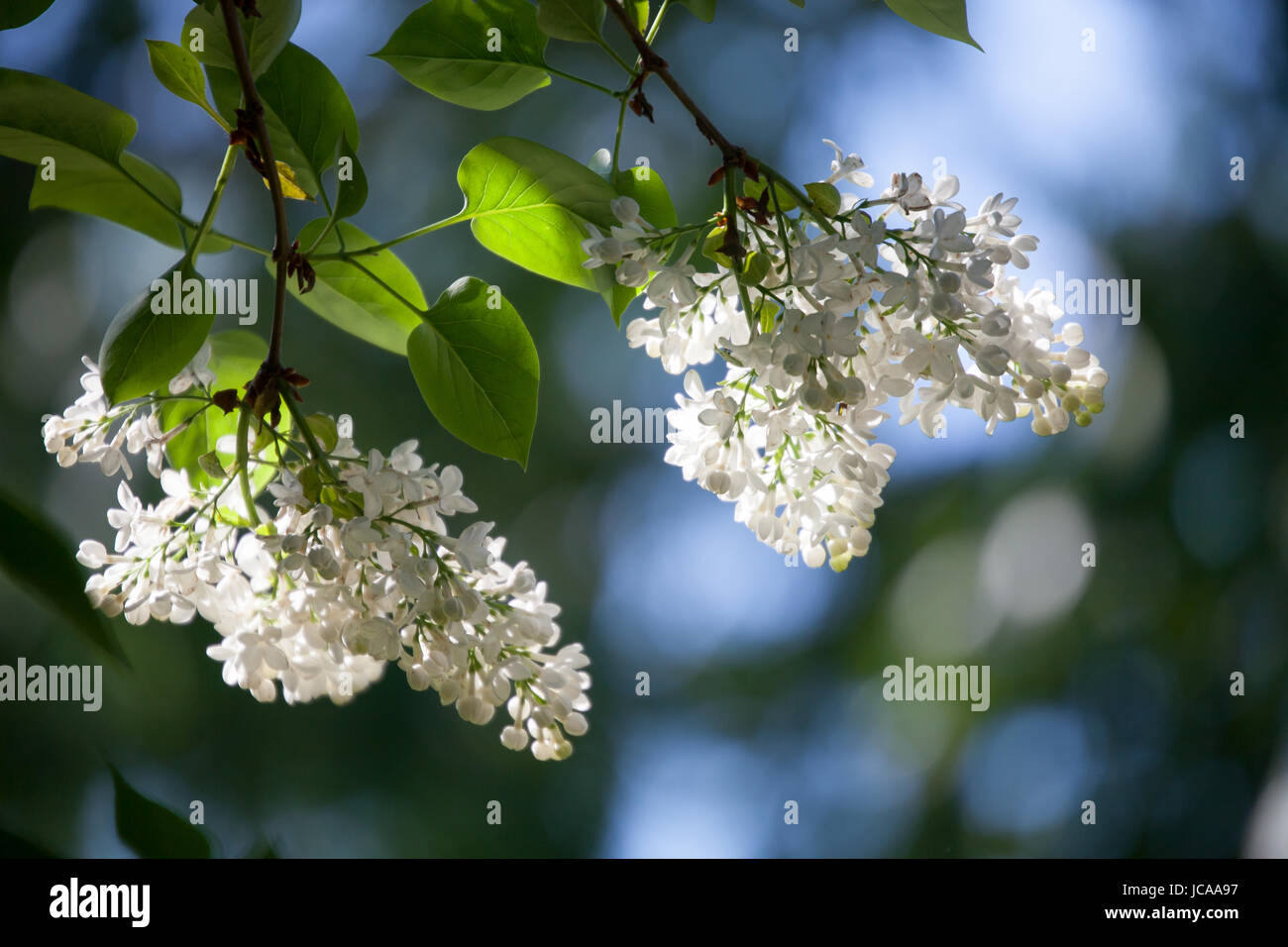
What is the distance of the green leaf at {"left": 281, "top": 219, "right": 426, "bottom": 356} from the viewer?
1.39 feet

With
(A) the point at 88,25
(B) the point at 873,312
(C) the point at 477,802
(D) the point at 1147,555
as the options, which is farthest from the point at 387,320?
(D) the point at 1147,555

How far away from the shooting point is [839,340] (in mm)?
322

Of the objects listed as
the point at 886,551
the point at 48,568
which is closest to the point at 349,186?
the point at 48,568

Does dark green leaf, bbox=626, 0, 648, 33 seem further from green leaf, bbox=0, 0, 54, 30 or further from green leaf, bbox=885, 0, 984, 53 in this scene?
green leaf, bbox=0, 0, 54, 30

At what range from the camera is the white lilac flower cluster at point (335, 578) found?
352mm

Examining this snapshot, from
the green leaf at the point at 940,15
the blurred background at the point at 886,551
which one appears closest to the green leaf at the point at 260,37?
the green leaf at the point at 940,15

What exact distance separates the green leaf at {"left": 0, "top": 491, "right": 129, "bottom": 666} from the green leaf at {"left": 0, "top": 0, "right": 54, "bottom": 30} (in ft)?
0.85

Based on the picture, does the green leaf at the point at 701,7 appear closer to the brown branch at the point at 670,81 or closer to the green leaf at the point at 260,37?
the brown branch at the point at 670,81

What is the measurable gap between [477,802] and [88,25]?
178cm

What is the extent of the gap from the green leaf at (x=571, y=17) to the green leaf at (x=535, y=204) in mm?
44

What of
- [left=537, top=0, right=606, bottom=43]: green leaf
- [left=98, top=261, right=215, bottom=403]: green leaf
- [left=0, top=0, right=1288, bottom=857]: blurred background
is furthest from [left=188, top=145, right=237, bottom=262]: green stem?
[left=0, top=0, right=1288, bottom=857]: blurred background

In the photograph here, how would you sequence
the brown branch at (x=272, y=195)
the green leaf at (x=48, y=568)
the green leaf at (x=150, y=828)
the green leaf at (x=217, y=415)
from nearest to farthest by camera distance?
the green leaf at (x=48, y=568) < the green leaf at (x=150, y=828) < the brown branch at (x=272, y=195) < the green leaf at (x=217, y=415)

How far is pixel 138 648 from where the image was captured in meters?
1.83

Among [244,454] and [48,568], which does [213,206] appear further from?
[48,568]
